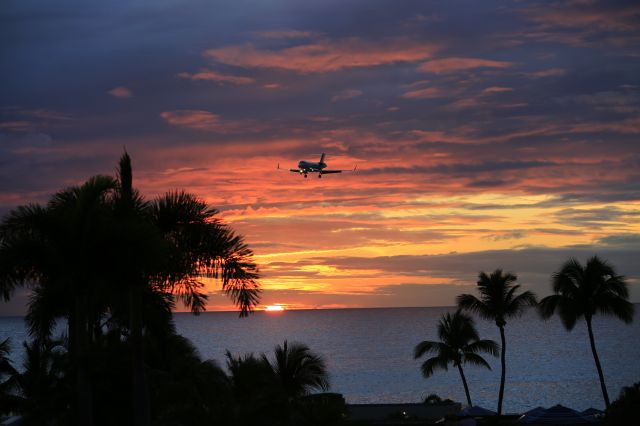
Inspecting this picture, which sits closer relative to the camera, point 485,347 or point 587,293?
point 587,293

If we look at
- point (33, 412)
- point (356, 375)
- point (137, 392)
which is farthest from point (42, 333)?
point (356, 375)

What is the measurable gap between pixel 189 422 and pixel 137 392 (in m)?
3.29

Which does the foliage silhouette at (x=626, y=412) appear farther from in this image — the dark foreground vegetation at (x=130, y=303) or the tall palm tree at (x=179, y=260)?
the tall palm tree at (x=179, y=260)

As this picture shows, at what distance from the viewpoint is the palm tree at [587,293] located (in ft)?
169

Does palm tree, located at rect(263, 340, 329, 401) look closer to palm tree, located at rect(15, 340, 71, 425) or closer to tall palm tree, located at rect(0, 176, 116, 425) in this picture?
palm tree, located at rect(15, 340, 71, 425)

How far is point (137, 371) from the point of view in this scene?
1742 centimetres

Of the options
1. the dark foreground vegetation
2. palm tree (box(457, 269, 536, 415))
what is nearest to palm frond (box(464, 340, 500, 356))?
palm tree (box(457, 269, 536, 415))

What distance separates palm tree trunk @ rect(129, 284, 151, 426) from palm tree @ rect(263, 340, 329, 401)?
13.8 m

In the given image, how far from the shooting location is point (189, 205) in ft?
61.1

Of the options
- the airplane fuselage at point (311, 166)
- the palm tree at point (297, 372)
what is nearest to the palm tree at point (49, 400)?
the palm tree at point (297, 372)

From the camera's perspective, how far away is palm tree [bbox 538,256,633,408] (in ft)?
169

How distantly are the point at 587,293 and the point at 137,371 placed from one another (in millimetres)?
40291

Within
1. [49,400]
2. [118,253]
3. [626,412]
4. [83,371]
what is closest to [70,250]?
[118,253]

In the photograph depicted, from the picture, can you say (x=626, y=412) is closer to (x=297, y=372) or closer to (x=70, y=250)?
(x=297, y=372)
